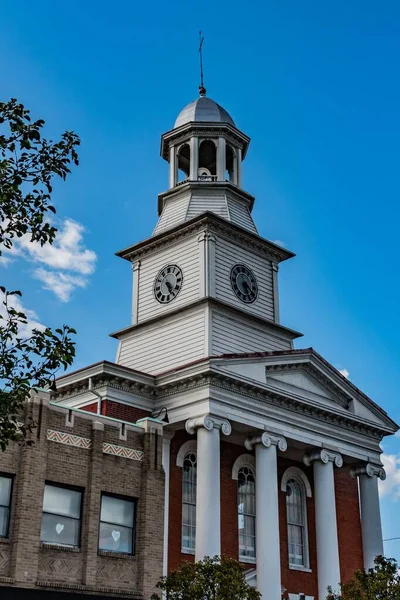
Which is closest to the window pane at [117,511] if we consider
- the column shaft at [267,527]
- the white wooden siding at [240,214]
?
the column shaft at [267,527]

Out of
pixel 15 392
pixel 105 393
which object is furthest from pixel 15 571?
pixel 105 393

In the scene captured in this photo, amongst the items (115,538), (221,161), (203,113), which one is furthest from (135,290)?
(115,538)

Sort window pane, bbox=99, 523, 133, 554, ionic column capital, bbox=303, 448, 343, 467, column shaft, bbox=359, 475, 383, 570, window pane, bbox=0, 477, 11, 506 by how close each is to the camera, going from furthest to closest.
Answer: column shaft, bbox=359, 475, 383, 570 → ionic column capital, bbox=303, 448, 343, 467 → window pane, bbox=99, 523, 133, 554 → window pane, bbox=0, 477, 11, 506

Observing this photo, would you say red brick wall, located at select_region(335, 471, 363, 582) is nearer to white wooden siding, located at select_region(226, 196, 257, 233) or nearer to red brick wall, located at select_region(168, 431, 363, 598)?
red brick wall, located at select_region(168, 431, 363, 598)

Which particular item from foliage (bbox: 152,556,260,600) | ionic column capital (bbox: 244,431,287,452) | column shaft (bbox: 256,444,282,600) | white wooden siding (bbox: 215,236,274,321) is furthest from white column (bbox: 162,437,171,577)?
foliage (bbox: 152,556,260,600)

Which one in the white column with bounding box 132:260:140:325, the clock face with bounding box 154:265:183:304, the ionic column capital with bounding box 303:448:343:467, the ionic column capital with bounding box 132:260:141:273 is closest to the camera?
the ionic column capital with bounding box 303:448:343:467

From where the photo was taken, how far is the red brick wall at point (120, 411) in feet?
99.9

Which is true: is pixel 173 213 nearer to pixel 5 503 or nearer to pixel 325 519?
pixel 325 519

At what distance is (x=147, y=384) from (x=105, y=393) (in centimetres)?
172

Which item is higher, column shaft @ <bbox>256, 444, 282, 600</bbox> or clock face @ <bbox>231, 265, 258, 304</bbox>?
clock face @ <bbox>231, 265, 258, 304</bbox>

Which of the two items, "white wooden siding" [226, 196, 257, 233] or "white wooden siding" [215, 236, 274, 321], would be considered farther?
"white wooden siding" [226, 196, 257, 233]

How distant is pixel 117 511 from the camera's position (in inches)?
895

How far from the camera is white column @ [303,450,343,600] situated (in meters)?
32.4

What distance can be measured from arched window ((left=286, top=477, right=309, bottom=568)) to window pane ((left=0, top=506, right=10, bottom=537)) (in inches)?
657
